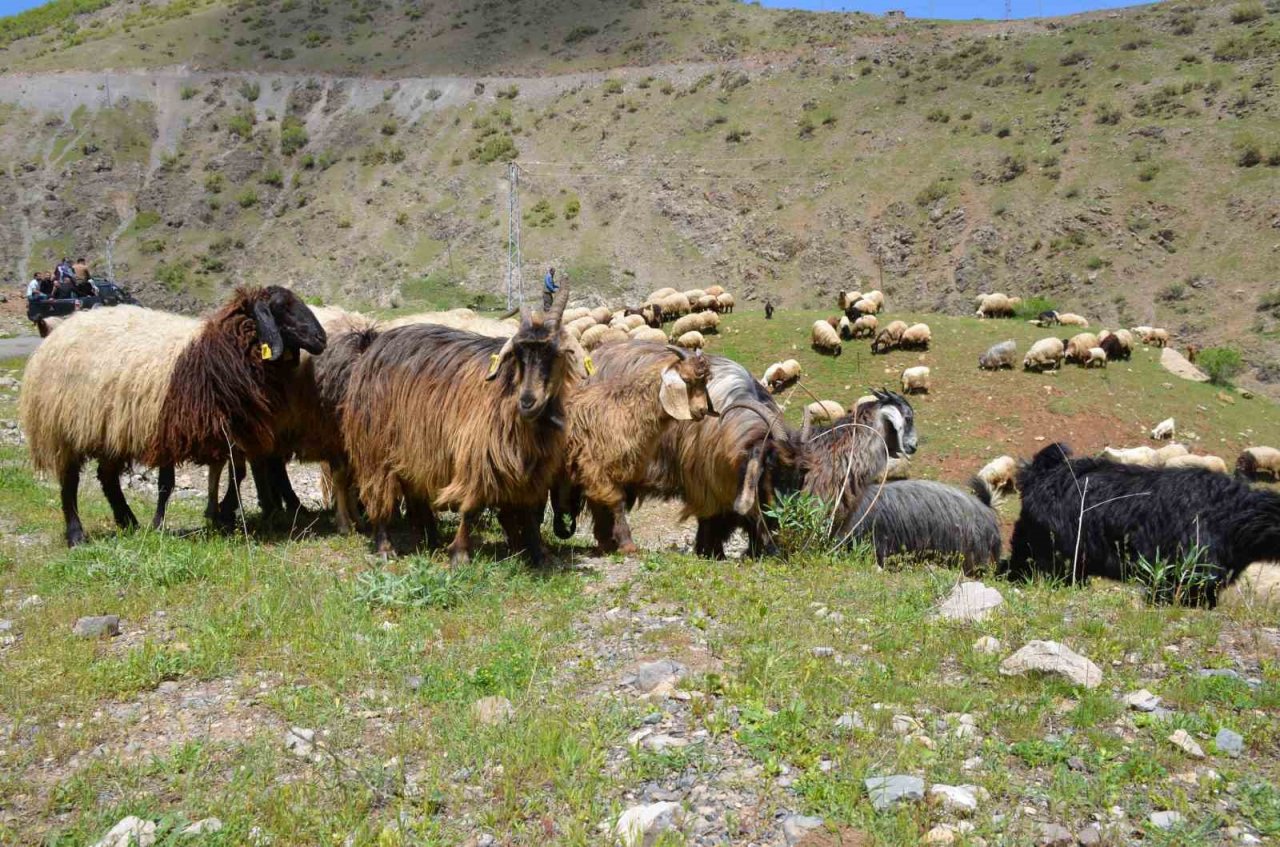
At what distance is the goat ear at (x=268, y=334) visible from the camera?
7.64m

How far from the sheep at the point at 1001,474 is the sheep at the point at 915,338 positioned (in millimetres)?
4565

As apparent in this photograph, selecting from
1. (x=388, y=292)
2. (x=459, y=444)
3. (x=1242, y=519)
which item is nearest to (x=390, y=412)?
(x=459, y=444)

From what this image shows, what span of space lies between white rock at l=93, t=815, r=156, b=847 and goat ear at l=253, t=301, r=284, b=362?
493 centimetres

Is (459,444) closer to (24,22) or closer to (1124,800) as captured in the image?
(1124,800)

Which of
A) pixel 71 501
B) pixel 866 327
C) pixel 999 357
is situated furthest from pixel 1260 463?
pixel 71 501

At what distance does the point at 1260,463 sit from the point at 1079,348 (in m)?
3.84

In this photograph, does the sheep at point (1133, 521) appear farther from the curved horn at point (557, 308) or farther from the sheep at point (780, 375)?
the sheep at point (780, 375)

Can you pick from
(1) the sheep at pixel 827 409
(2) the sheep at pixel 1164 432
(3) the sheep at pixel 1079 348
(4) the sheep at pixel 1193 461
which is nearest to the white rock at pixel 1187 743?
(1) the sheep at pixel 827 409

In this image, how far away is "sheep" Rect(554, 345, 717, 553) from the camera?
315 inches

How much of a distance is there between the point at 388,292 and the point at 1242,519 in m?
44.8

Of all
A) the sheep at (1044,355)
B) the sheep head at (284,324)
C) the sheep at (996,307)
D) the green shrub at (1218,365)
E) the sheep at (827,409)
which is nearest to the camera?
the sheep head at (284,324)

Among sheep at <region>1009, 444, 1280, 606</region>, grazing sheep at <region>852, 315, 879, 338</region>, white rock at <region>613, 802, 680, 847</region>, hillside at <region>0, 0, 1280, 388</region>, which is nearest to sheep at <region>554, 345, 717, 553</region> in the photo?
sheep at <region>1009, 444, 1280, 606</region>

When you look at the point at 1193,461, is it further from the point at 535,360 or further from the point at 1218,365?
the point at 535,360

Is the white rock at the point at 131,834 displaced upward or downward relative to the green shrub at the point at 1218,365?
upward
